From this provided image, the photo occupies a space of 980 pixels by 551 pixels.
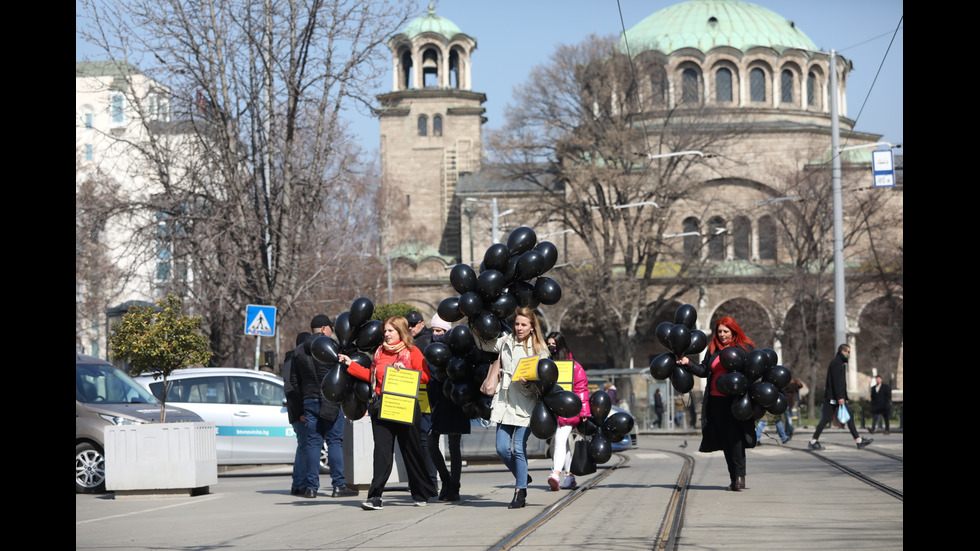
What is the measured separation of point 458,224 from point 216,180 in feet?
182

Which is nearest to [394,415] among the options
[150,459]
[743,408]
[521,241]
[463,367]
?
[463,367]

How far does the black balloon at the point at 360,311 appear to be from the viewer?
446 inches

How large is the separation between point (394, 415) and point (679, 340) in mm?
2952

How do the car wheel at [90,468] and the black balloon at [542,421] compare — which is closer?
the black balloon at [542,421]

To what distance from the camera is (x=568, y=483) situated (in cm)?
1256

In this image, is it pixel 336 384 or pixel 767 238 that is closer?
pixel 336 384

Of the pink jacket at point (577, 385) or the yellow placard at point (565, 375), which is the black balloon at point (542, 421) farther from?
the pink jacket at point (577, 385)

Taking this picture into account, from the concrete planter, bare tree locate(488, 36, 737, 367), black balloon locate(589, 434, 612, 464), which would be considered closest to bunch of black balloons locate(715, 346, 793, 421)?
black balloon locate(589, 434, 612, 464)

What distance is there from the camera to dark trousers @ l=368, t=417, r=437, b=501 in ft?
35.2

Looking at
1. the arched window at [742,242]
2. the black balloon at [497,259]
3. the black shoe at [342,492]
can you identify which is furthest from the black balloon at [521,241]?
the arched window at [742,242]

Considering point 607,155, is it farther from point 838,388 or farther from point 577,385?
point 577,385

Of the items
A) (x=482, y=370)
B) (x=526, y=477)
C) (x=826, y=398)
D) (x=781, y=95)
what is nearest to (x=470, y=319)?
(x=482, y=370)

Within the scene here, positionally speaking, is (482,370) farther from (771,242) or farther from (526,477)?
(771,242)

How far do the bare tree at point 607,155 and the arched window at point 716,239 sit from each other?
1291 millimetres
